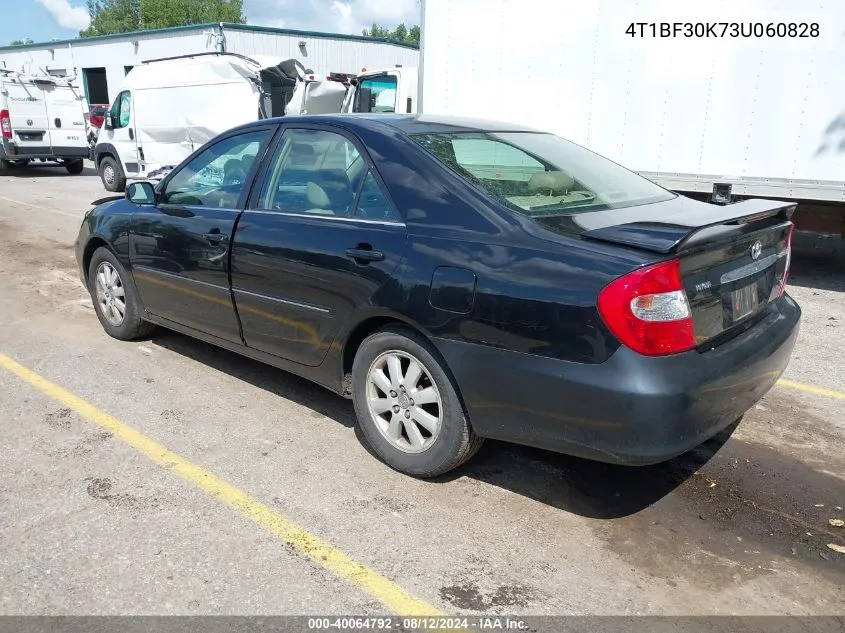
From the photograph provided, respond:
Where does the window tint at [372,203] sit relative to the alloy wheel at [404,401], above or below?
above

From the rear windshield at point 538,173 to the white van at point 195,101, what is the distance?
10.2 meters

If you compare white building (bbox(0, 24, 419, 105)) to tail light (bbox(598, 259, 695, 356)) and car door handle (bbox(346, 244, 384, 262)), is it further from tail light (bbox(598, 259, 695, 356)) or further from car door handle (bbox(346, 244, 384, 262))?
tail light (bbox(598, 259, 695, 356))

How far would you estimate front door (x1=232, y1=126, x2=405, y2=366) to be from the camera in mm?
3326

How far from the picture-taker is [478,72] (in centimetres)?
865

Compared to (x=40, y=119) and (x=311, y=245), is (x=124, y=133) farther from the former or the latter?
(x=311, y=245)

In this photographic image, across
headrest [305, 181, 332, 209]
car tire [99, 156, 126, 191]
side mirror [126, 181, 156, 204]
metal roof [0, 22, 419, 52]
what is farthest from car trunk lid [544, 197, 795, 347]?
metal roof [0, 22, 419, 52]

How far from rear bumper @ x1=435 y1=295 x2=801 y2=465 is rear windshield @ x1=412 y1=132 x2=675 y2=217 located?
713 mm

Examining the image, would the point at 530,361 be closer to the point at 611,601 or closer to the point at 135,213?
the point at 611,601

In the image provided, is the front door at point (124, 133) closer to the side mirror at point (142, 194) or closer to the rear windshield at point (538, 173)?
the side mirror at point (142, 194)

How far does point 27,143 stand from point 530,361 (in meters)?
19.5

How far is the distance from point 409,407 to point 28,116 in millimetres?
18970

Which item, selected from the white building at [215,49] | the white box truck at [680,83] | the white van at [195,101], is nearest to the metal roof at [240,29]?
the white building at [215,49]

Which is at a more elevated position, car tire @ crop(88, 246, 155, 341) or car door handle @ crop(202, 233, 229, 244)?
car door handle @ crop(202, 233, 229, 244)

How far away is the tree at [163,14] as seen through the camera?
65375mm
